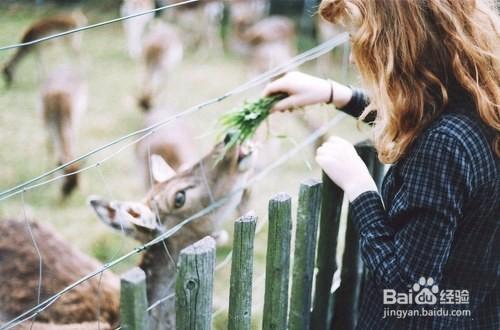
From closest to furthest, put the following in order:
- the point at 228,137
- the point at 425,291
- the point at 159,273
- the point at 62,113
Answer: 1. the point at 425,291
2. the point at 228,137
3. the point at 159,273
4. the point at 62,113

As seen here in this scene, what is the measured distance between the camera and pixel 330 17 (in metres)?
1.48

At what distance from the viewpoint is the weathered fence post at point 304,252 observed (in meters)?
1.76

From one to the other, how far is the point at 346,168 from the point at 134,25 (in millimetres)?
7337

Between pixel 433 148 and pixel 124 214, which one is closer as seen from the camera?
pixel 433 148

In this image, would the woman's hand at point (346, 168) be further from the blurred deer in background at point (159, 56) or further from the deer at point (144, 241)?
the blurred deer in background at point (159, 56)

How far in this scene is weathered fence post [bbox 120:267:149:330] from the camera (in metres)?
1.18

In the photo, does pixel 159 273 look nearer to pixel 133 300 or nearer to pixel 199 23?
pixel 133 300

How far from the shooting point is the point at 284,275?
172 centimetres

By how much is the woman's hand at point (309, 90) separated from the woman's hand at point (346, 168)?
0.91ft

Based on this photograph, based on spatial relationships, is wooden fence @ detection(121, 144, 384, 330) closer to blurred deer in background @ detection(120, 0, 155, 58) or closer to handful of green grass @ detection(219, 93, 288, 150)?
handful of green grass @ detection(219, 93, 288, 150)

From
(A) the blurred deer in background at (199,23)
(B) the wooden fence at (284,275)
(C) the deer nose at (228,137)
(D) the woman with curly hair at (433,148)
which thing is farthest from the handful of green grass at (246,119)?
(A) the blurred deer in background at (199,23)

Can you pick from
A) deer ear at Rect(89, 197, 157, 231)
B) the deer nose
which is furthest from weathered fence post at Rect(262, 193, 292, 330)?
deer ear at Rect(89, 197, 157, 231)

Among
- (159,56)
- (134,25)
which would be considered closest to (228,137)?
(159,56)

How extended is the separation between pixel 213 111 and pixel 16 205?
2507 millimetres
